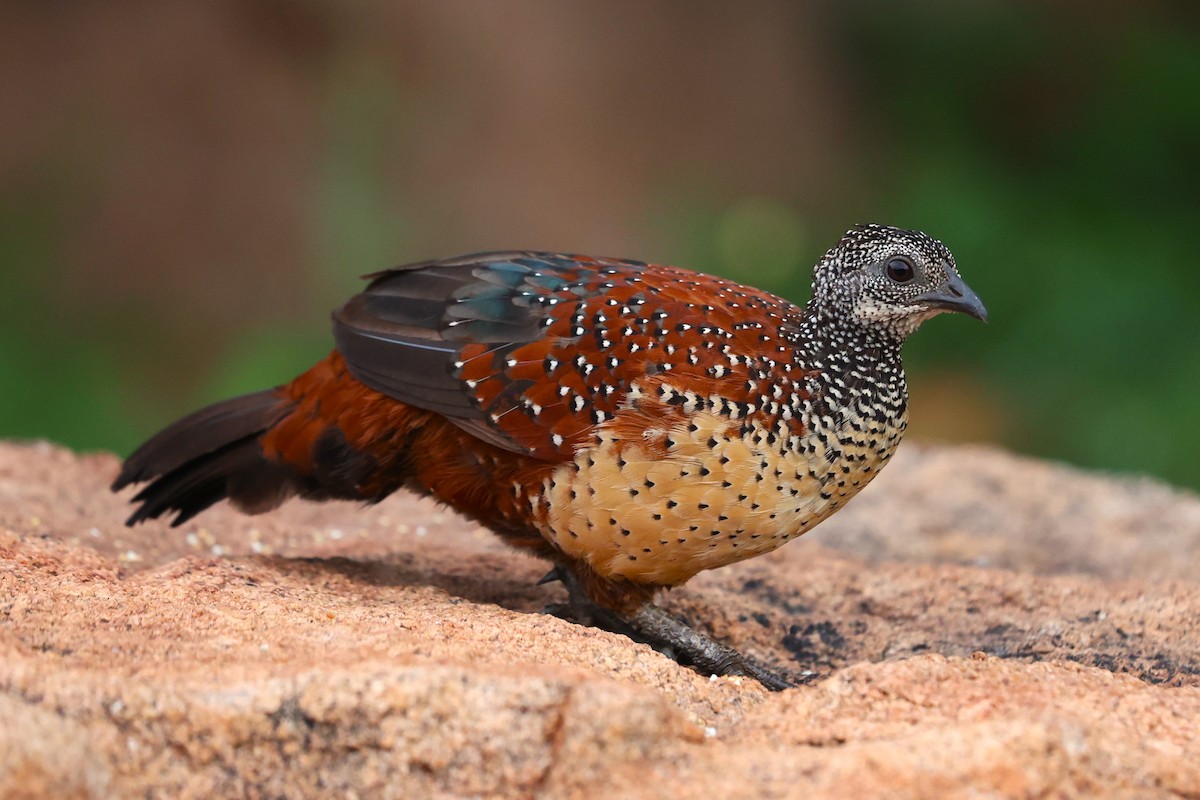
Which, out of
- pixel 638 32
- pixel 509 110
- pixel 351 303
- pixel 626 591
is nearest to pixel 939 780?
pixel 626 591

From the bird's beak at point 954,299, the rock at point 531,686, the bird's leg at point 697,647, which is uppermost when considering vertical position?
the bird's beak at point 954,299

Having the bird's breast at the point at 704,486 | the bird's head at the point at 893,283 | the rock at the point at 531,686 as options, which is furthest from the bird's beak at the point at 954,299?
the rock at the point at 531,686

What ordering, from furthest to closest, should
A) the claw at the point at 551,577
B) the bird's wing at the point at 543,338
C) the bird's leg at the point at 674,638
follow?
the claw at the point at 551,577 → the bird's leg at the point at 674,638 → the bird's wing at the point at 543,338

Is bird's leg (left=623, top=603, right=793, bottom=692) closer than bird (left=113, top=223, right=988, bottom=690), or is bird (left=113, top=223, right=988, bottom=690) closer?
bird (left=113, top=223, right=988, bottom=690)

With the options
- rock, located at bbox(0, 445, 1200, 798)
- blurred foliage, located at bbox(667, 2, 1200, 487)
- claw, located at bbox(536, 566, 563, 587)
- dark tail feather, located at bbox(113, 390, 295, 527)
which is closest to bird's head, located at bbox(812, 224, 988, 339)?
rock, located at bbox(0, 445, 1200, 798)

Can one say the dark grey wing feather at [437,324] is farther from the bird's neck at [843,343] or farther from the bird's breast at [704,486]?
the bird's neck at [843,343]

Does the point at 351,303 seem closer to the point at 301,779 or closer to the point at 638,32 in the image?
the point at 301,779

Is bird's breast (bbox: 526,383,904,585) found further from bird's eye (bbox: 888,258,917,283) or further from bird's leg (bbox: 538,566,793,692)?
bird's eye (bbox: 888,258,917,283)
